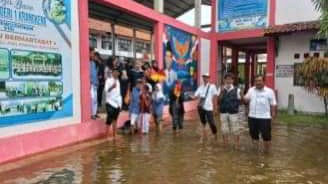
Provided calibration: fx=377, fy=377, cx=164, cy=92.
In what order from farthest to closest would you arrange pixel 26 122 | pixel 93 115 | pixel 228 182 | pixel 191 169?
1. pixel 93 115
2. pixel 26 122
3. pixel 191 169
4. pixel 228 182

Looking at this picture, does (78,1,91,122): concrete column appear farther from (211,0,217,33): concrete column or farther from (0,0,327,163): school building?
(211,0,217,33): concrete column

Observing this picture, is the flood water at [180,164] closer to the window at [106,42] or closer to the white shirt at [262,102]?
the white shirt at [262,102]

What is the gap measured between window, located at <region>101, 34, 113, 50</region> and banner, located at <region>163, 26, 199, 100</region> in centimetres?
267

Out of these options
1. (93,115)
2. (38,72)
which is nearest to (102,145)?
(93,115)

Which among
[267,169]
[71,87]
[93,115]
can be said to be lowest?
[267,169]

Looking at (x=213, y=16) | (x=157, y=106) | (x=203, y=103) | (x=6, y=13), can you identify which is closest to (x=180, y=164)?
(x=203, y=103)

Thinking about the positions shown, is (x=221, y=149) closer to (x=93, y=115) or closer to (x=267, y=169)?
(x=267, y=169)

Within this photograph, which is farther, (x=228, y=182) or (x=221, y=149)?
(x=221, y=149)

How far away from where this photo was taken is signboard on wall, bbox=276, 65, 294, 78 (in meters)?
15.9

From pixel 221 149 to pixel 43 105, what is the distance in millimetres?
3960

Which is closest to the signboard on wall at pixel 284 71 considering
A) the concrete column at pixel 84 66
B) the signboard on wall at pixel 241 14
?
the signboard on wall at pixel 241 14

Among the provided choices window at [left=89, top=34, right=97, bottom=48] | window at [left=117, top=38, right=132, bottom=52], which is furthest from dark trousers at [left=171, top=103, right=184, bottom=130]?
window at [left=117, top=38, right=132, bottom=52]

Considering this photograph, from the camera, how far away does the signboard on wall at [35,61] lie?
697 cm

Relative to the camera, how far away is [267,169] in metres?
6.63
